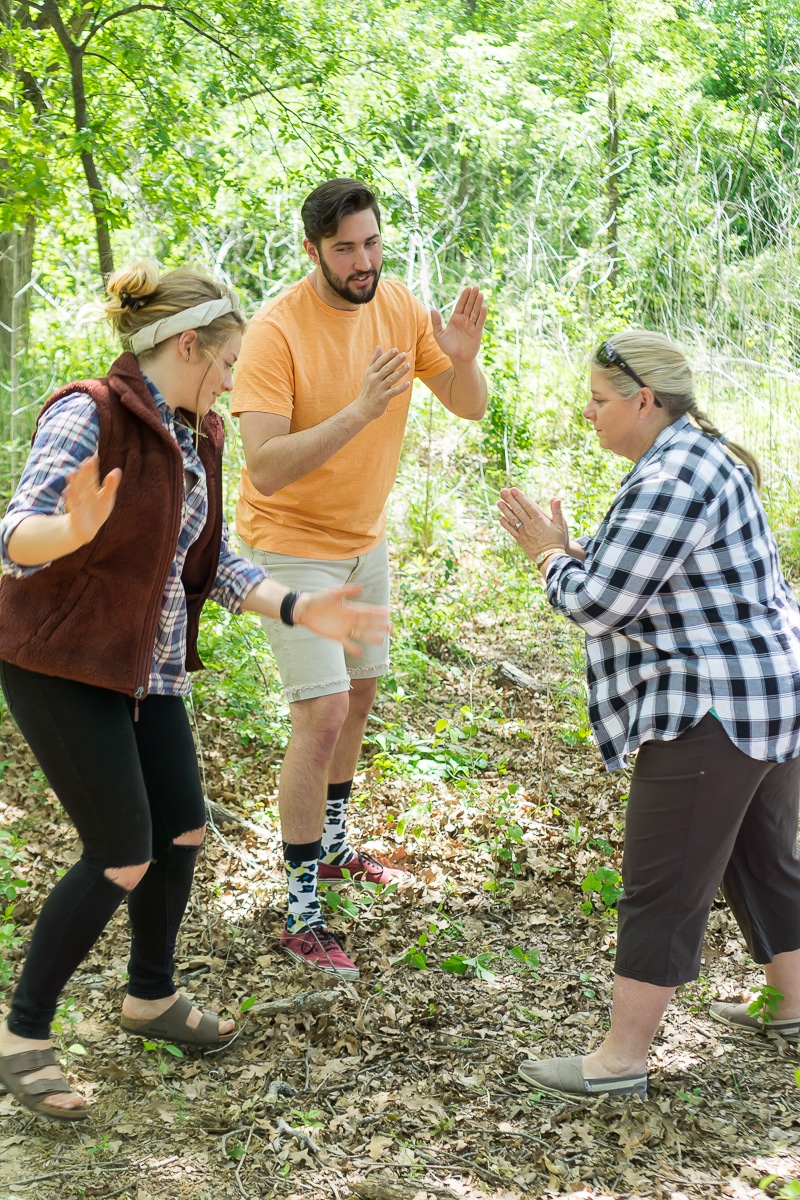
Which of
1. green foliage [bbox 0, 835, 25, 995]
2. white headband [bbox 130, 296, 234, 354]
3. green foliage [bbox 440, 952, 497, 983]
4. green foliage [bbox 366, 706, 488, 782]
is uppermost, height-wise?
white headband [bbox 130, 296, 234, 354]

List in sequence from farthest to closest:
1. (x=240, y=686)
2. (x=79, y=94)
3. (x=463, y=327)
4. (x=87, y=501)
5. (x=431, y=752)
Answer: (x=79, y=94)
(x=240, y=686)
(x=431, y=752)
(x=463, y=327)
(x=87, y=501)

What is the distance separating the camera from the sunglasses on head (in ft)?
8.82

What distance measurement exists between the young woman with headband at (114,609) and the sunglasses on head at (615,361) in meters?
0.98

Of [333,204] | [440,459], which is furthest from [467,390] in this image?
[440,459]

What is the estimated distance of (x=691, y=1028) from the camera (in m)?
3.10

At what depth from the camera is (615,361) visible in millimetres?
2709

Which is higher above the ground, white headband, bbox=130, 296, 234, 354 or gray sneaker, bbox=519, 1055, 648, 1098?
white headband, bbox=130, 296, 234, 354

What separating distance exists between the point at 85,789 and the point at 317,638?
115cm

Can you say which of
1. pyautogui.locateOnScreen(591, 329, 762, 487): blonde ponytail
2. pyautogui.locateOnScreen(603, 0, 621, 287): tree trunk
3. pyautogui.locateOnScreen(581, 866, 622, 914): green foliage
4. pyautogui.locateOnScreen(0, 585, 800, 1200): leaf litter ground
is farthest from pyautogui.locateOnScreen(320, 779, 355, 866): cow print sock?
pyautogui.locateOnScreen(603, 0, 621, 287): tree trunk

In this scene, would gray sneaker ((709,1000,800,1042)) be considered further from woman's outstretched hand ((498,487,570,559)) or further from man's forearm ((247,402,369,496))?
man's forearm ((247,402,369,496))

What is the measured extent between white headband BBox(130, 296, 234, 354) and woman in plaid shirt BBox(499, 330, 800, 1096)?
105cm

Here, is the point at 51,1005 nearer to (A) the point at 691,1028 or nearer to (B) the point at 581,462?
(A) the point at 691,1028

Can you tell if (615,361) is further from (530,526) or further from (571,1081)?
(571,1081)

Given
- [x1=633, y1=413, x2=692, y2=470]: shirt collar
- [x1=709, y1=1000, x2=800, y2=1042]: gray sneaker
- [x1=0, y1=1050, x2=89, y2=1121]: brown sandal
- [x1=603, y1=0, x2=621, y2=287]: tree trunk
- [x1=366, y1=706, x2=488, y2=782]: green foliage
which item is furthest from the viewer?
[x1=603, y1=0, x2=621, y2=287]: tree trunk
